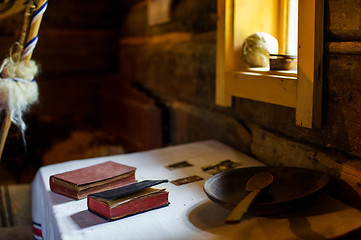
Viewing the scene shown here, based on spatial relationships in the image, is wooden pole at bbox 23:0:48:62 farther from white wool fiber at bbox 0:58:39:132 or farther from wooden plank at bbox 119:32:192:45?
wooden plank at bbox 119:32:192:45

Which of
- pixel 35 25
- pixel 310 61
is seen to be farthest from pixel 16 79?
pixel 310 61

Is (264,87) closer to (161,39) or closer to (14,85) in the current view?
(14,85)

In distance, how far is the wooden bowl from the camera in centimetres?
88

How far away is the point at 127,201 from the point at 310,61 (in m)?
0.66

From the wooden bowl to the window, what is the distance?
168 mm

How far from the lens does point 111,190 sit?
1.00 m

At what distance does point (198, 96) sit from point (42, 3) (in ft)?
3.16

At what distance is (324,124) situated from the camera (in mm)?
1121

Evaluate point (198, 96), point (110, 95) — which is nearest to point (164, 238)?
point (198, 96)

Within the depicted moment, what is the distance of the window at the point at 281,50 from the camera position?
1090 mm

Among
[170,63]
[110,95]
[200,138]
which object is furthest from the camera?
[110,95]

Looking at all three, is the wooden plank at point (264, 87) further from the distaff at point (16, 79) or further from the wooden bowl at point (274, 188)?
the distaff at point (16, 79)

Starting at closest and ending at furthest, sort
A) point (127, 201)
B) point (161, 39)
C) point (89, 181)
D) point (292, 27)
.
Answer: point (127, 201)
point (89, 181)
point (292, 27)
point (161, 39)

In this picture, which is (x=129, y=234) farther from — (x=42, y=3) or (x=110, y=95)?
(x=110, y=95)
